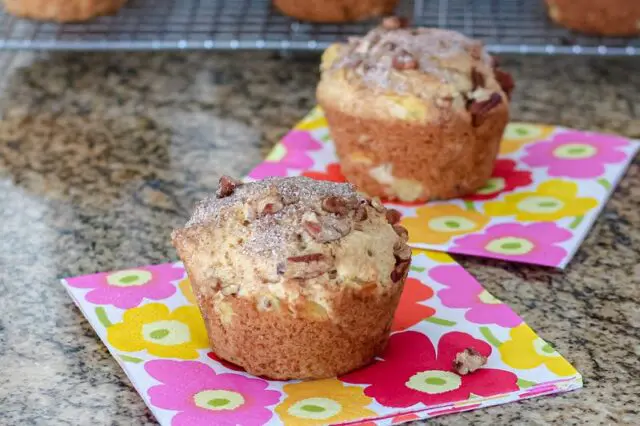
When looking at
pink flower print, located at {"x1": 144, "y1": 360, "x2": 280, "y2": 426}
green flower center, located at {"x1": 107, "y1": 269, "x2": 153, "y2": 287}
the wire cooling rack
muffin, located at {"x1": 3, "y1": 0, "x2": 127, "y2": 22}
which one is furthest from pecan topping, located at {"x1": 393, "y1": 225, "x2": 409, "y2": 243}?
muffin, located at {"x1": 3, "y1": 0, "x2": 127, "y2": 22}

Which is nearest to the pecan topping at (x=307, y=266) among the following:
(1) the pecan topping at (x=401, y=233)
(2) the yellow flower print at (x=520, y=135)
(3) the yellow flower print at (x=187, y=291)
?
(1) the pecan topping at (x=401, y=233)

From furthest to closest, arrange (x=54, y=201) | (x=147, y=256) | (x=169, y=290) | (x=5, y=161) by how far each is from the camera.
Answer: (x=5, y=161) → (x=54, y=201) → (x=147, y=256) → (x=169, y=290)

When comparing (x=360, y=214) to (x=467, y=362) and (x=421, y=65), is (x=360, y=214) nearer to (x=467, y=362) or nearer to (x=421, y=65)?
(x=467, y=362)

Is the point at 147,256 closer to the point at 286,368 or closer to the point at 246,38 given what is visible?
the point at 286,368

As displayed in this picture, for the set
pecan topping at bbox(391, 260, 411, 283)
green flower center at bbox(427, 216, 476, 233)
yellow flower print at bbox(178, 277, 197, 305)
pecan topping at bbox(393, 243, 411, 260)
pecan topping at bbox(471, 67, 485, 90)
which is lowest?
yellow flower print at bbox(178, 277, 197, 305)

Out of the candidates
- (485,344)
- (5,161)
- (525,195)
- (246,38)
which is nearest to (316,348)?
(485,344)

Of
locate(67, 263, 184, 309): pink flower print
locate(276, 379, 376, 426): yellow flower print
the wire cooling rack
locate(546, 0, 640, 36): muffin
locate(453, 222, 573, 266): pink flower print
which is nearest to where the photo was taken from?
locate(276, 379, 376, 426): yellow flower print

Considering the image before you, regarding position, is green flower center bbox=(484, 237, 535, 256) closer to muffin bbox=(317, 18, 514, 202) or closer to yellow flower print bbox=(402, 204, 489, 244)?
yellow flower print bbox=(402, 204, 489, 244)
